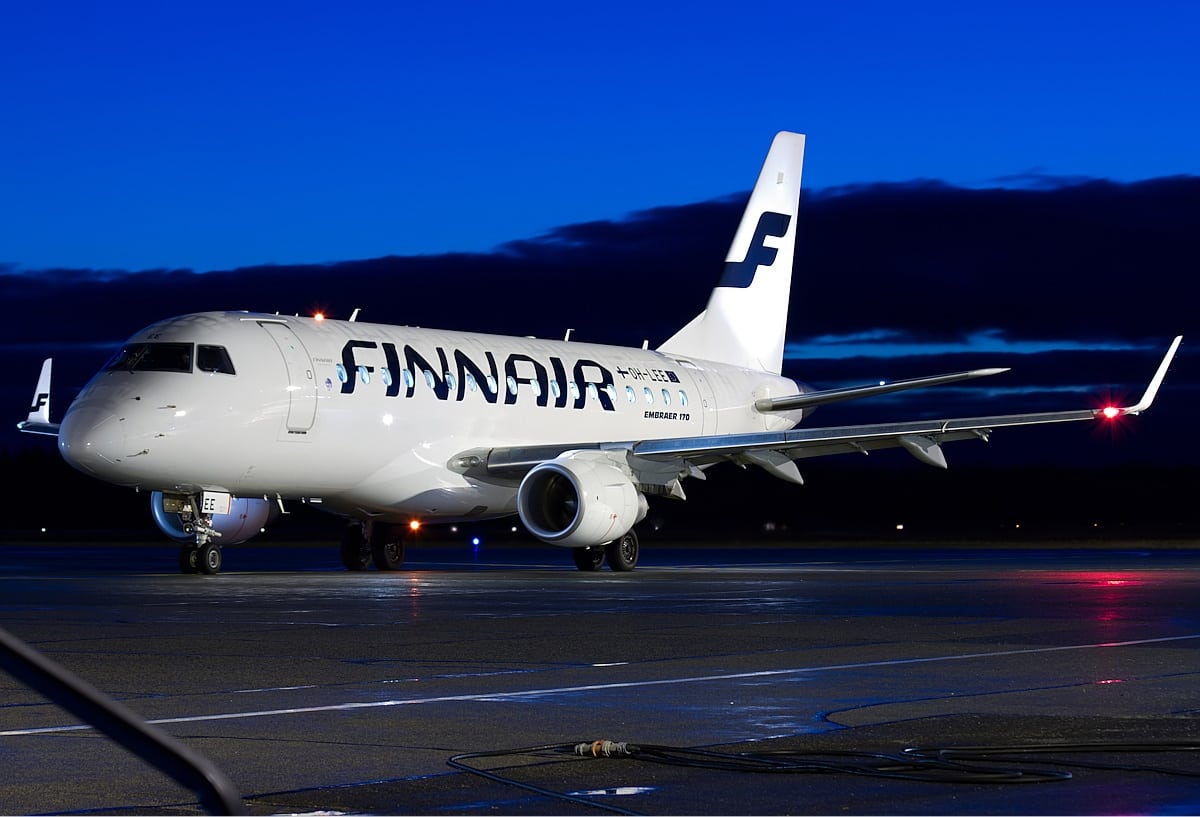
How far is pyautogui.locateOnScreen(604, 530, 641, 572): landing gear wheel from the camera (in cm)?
2855

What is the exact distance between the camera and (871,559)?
3544 centimetres

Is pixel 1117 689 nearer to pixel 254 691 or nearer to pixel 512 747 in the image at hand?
pixel 512 747

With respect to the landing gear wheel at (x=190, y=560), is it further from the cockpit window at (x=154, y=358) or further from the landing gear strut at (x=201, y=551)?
the cockpit window at (x=154, y=358)

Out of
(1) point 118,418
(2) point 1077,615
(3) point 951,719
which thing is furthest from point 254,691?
(1) point 118,418

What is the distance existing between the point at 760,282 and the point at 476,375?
1070 centimetres

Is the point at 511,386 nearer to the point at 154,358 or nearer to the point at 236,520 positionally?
the point at 236,520

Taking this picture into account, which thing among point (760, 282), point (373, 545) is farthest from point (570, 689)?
point (760, 282)

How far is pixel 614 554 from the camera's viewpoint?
2862cm

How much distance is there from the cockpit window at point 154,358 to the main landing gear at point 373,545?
5206 mm

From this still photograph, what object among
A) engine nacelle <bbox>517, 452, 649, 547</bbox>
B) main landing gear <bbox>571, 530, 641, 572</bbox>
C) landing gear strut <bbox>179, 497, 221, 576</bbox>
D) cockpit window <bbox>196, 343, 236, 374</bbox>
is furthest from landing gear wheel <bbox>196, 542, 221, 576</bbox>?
main landing gear <bbox>571, 530, 641, 572</bbox>

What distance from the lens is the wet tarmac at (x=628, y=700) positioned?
245 inches

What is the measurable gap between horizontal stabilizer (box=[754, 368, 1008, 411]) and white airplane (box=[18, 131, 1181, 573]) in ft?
0.21

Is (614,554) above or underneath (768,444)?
underneath

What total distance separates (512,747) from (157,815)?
1.94m
